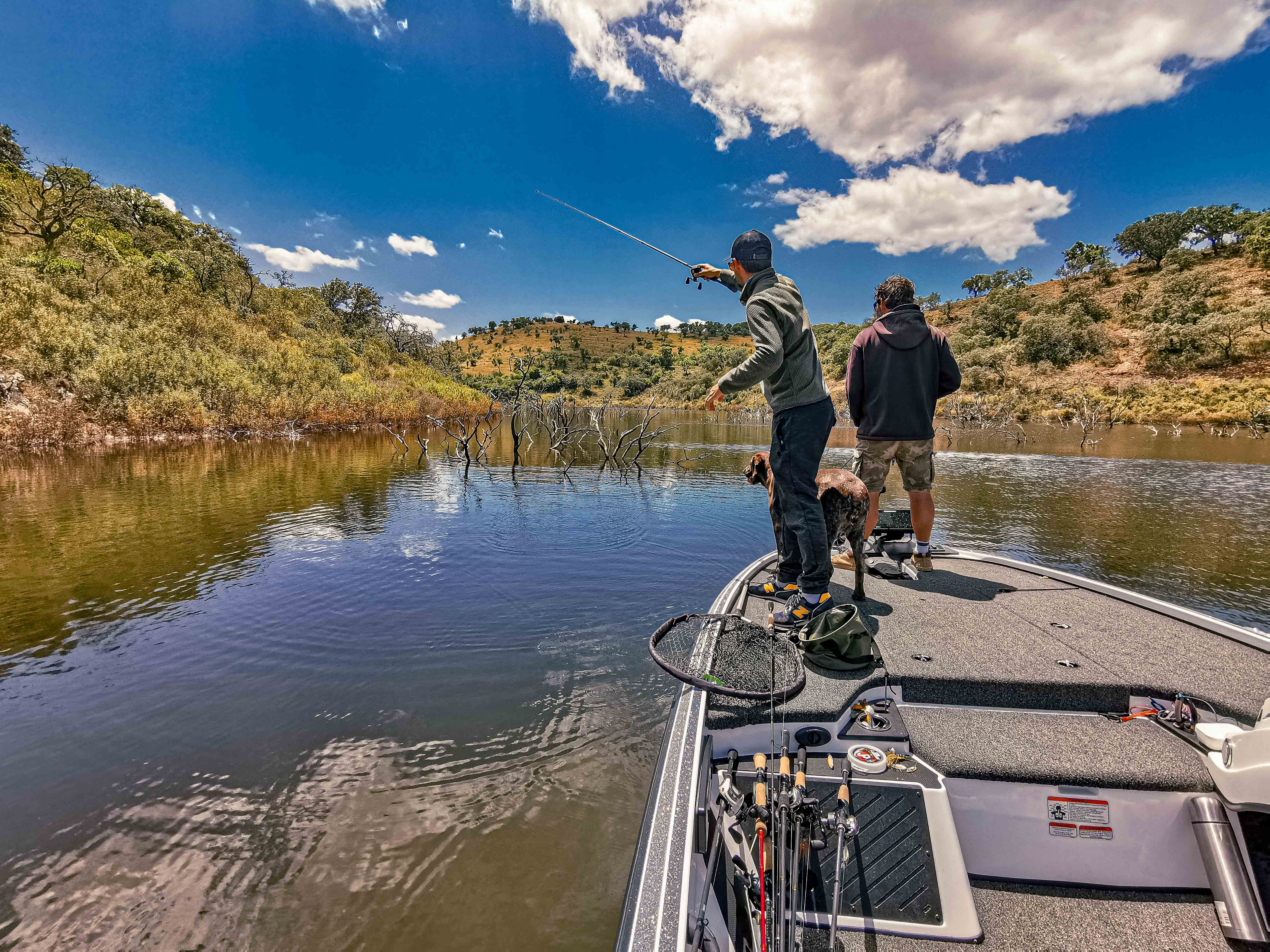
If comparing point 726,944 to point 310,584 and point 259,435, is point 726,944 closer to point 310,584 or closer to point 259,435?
point 310,584

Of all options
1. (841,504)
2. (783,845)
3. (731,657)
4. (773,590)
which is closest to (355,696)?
(731,657)

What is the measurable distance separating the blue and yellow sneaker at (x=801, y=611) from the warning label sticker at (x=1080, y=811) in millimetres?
1547

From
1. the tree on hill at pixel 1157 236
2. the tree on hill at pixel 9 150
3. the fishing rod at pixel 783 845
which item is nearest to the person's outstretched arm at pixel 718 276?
the fishing rod at pixel 783 845

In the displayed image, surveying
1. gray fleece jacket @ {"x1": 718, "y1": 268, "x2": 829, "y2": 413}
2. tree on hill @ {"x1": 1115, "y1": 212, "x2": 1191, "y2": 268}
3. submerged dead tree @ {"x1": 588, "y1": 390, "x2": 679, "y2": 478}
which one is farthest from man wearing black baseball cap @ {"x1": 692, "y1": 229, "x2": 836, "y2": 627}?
tree on hill @ {"x1": 1115, "y1": 212, "x2": 1191, "y2": 268}

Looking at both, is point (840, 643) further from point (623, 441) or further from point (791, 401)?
point (623, 441)

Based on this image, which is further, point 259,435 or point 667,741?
point 259,435

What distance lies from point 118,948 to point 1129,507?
18.3 meters

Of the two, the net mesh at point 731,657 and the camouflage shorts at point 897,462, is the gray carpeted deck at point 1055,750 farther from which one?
the camouflage shorts at point 897,462

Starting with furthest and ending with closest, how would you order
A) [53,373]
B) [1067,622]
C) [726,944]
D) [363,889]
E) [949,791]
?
[53,373], [1067,622], [363,889], [949,791], [726,944]

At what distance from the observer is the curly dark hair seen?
5016mm

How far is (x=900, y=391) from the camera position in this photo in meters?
4.93

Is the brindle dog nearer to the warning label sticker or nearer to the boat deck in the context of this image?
the boat deck

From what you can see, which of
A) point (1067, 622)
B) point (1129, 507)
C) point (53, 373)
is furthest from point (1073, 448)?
point (53, 373)

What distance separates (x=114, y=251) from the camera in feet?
120
